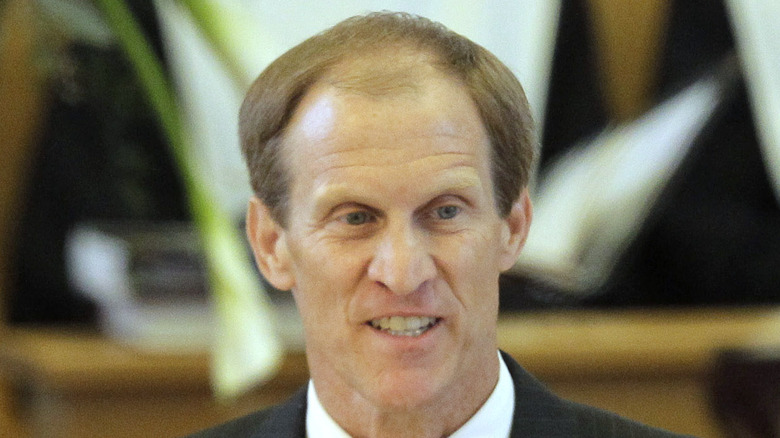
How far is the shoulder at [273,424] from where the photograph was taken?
3.89 ft

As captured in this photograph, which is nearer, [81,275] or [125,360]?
[125,360]

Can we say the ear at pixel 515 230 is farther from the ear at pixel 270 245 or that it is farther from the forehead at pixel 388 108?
the ear at pixel 270 245

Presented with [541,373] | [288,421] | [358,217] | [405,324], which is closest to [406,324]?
[405,324]

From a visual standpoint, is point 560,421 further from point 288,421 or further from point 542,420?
point 288,421

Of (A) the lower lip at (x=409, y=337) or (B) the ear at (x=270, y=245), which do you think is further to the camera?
(B) the ear at (x=270, y=245)

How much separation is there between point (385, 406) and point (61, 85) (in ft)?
4.14

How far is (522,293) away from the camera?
1935 millimetres

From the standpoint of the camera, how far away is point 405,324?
104cm

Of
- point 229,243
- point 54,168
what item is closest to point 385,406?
point 229,243

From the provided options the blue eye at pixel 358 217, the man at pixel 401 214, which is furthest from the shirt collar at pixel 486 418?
the blue eye at pixel 358 217

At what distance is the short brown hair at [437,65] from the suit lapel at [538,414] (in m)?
0.18

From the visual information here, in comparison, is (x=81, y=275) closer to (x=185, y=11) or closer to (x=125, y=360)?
(x=125, y=360)

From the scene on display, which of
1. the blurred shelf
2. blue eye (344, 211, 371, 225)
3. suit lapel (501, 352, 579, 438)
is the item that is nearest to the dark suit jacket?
suit lapel (501, 352, 579, 438)

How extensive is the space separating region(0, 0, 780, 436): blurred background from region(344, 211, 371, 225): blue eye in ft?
2.64
